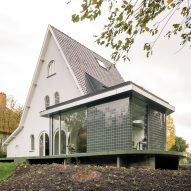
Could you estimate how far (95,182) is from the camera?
33.1 feet

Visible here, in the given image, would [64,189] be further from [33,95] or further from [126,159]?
[33,95]

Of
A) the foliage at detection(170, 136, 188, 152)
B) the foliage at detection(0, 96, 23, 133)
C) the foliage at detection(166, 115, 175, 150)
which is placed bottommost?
the foliage at detection(170, 136, 188, 152)

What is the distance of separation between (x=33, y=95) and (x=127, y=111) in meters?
13.9

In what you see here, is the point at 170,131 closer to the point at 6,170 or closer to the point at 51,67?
the point at 51,67

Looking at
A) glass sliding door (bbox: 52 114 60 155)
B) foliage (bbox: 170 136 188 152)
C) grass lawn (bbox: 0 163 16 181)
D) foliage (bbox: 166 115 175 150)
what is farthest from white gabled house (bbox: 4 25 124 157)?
foliage (bbox: 170 136 188 152)

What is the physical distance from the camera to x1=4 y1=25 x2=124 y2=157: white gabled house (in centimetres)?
2420

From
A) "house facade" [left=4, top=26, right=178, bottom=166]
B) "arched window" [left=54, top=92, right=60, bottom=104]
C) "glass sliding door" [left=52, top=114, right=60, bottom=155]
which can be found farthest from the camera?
"arched window" [left=54, top=92, right=60, bottom=104]

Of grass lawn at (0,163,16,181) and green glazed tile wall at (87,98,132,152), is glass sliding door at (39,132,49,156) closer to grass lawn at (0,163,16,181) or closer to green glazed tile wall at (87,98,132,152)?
green glazed tile wall at (87,98,132,152)

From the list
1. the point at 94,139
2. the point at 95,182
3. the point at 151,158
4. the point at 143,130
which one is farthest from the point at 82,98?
the point at 95,182

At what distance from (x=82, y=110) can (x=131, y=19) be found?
37.0 ft

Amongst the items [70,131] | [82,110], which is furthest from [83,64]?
A: [82,110]

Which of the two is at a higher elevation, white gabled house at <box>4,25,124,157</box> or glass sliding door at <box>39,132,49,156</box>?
white gabled house at <box>4,25,124,157</box>

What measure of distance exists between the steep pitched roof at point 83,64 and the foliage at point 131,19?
1493 centimetres

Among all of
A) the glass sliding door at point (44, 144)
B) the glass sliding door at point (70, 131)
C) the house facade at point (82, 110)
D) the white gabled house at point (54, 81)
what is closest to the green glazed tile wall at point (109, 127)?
the house facade at point (82, 110)
